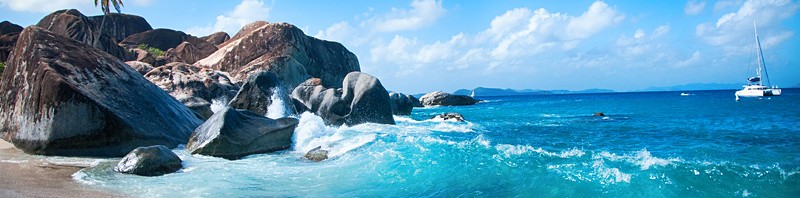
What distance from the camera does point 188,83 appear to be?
86.8 ft

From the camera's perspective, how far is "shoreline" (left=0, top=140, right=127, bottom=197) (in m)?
8.16

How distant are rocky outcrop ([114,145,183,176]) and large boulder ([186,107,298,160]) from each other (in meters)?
2.01

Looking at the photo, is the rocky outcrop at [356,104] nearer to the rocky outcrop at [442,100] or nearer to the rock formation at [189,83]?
the rock formation at [189,83]

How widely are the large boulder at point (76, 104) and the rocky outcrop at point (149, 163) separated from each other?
272 cm

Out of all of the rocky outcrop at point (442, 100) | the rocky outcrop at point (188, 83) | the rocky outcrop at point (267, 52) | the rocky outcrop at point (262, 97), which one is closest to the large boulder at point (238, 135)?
the rocky outcrop at point (262, 97)

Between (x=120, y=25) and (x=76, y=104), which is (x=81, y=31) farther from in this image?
(x=76, y=104)

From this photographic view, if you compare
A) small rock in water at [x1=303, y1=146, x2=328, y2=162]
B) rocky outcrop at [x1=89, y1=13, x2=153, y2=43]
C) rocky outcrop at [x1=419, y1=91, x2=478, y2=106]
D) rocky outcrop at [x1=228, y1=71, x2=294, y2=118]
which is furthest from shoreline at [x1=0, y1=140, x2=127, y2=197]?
rocky outcrop at [x1=89, y1=13, x2=153, y2=43]

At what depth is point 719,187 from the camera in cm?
840

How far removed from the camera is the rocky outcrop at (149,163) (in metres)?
10.4

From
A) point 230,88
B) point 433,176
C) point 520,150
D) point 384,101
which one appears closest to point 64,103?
point 433,176

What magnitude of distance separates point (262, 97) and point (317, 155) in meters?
8.15

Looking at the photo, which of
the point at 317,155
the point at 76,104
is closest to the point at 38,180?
the point at 76,104

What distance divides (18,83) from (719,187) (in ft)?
56.3

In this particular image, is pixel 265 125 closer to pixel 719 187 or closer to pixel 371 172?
pixel 371 172
